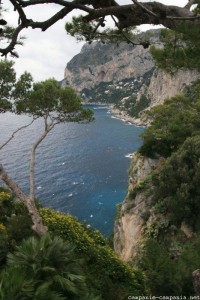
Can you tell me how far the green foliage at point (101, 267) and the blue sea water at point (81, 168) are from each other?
24.7 m

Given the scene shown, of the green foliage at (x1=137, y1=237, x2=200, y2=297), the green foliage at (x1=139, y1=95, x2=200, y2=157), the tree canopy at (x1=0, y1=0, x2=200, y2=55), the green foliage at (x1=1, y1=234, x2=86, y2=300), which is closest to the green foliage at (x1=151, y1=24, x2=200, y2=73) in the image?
the tree canopy at (x1=0, y1=0, x2=200, y2=55)

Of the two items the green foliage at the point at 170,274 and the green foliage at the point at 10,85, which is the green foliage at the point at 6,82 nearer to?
the green foliage at the point at 10,85

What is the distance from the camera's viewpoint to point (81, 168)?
65.9 metres

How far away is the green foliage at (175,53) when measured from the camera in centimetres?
841

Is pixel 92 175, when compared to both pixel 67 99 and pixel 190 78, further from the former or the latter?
pixel 190 78

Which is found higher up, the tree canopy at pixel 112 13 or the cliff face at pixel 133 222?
the tree canopy at pixel 112 13

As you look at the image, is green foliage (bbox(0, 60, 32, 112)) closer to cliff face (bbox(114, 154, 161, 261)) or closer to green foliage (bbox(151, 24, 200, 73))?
green foliage (bbox(151, 24, 200, 73))

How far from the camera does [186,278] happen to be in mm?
11328

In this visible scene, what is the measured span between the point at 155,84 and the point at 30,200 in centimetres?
13285

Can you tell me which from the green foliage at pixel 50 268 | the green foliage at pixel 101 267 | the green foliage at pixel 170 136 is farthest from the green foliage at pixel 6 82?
the green foliage at pixel 170 136

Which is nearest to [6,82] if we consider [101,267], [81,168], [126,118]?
[101,267]

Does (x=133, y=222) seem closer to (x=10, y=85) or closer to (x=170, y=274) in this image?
(x=170, y=274)

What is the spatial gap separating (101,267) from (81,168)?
53629mm

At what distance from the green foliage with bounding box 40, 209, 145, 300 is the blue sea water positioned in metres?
24.7
